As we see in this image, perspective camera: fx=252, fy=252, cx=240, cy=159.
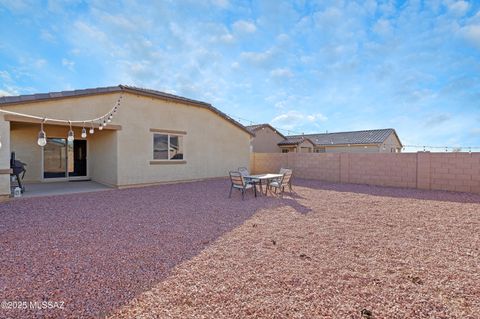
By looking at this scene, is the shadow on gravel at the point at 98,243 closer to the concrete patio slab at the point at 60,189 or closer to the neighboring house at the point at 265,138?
the concrete patio slab at the point at 60,189

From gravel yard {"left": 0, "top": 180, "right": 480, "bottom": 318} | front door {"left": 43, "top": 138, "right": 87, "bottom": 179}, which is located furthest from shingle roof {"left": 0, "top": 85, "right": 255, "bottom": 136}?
front door {"left": 43, "top": 138, "right": 87, "bottom": 179}

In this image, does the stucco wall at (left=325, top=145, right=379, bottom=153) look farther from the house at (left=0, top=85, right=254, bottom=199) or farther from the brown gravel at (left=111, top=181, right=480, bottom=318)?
the brown gravel at (left=111, top=181, right=480, bottom=318)

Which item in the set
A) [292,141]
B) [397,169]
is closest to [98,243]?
[397,169]

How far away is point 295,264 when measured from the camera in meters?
3.61

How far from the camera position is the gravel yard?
2.63 meters

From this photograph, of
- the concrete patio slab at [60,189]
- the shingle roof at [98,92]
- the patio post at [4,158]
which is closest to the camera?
the patio post at [4,158]

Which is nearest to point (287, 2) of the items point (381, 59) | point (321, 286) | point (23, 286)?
point (381, 59)

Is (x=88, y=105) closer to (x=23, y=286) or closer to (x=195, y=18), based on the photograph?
(x=195, y=18)

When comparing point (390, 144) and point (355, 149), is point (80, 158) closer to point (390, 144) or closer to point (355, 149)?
point (355, 149)

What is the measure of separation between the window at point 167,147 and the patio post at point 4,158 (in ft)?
16.8

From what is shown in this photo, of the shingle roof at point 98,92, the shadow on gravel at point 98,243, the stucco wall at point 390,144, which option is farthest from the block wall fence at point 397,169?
the stucco wall at point 390,144

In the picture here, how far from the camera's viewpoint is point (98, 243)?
4383 millimetres

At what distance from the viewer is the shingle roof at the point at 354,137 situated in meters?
26.1

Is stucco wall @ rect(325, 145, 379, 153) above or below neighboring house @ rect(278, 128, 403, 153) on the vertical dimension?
below
